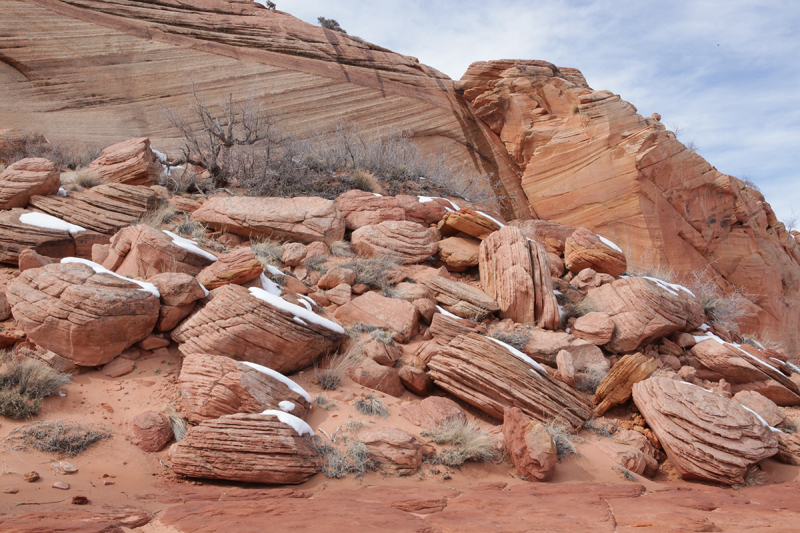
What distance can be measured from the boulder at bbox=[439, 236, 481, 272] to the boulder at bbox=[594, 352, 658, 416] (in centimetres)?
313

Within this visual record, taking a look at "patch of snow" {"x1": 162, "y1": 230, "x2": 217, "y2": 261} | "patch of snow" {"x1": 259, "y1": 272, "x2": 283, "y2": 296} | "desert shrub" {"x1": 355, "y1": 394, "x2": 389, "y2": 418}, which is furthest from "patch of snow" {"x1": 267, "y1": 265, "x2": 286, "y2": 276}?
"desert shrub" {"x1": 355, "y1": 394, "x2": 389, "y2": 418}

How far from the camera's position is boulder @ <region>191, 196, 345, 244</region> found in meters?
8.39

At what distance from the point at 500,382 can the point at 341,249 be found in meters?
3.81

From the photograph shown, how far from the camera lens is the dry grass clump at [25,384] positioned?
13.8 ft

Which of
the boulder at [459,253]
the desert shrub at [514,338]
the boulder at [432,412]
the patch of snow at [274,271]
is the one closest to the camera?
the boulder at [432,412]

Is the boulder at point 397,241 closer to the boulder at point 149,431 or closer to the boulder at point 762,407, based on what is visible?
the boulder at point 149,431

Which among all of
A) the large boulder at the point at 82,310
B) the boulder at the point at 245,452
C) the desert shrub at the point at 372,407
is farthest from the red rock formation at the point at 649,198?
the large boulder at the point at 82,310

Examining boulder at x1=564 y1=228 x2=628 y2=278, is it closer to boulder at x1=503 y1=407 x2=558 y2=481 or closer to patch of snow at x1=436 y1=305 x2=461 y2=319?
patch of snow at x1=436 y1=305 x2=461 y2=319

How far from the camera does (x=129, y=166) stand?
31.8 feet

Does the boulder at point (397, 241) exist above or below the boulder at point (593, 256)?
below

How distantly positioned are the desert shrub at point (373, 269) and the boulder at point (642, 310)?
3.22 meters

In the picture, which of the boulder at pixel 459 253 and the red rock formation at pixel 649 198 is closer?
the boulder at pixel 459 253

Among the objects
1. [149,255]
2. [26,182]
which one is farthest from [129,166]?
[149,255]

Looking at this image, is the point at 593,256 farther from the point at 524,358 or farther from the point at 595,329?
the point at 524,358
